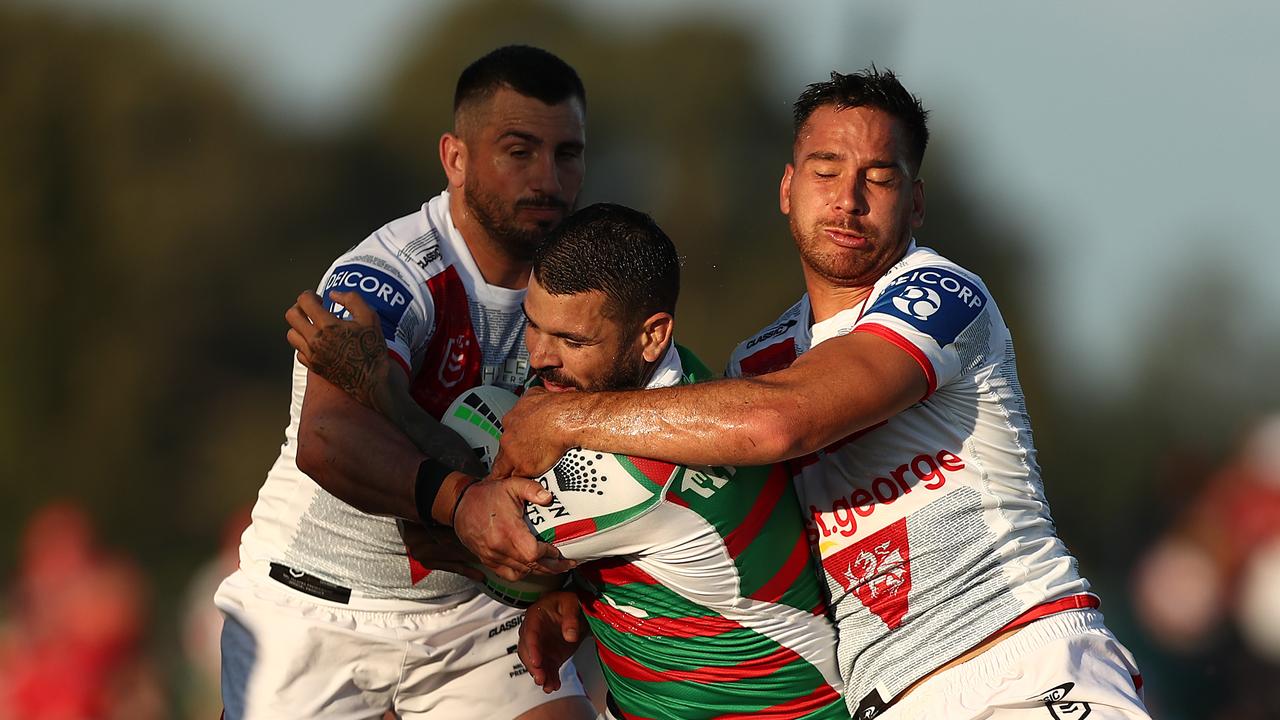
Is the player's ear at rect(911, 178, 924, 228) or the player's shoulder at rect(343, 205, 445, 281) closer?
the player's ear at rect(911, 178, 924, 228)

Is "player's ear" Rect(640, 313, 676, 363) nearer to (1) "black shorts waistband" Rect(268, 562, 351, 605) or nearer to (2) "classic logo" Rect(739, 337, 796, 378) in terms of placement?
(2) "classic logo" Rect(739, 337, 796, 378)

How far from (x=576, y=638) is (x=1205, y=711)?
23.1ft

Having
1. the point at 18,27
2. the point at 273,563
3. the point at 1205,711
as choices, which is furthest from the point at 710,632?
the point at 18,27

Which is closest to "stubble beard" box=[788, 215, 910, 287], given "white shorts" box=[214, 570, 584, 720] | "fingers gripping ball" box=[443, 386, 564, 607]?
"fingers gripping ball" box=[443, 386, 564, 607]

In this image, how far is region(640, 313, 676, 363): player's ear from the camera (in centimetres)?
341

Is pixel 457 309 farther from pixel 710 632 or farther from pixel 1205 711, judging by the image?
pixel 1205 711

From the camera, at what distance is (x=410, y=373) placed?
4324 millimetres

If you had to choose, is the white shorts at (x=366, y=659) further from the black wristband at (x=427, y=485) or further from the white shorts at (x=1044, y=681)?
the white shorts at (x=1044, y=681)

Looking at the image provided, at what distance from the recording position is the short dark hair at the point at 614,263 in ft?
11.0

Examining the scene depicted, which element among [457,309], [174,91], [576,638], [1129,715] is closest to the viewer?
[1129,715]

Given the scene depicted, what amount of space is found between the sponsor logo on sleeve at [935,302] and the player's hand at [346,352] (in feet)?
4.94

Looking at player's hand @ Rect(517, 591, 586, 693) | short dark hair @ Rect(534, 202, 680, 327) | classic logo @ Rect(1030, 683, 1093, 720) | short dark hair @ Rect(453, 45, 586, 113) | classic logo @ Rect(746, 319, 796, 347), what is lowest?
player's hand @ Rect(517, 591, 586, 693)

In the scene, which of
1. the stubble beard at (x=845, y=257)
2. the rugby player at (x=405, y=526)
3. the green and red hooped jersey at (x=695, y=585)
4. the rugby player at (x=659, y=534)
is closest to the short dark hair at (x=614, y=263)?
the rugby player at (x=659, y=534)

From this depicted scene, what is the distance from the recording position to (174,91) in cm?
2342
